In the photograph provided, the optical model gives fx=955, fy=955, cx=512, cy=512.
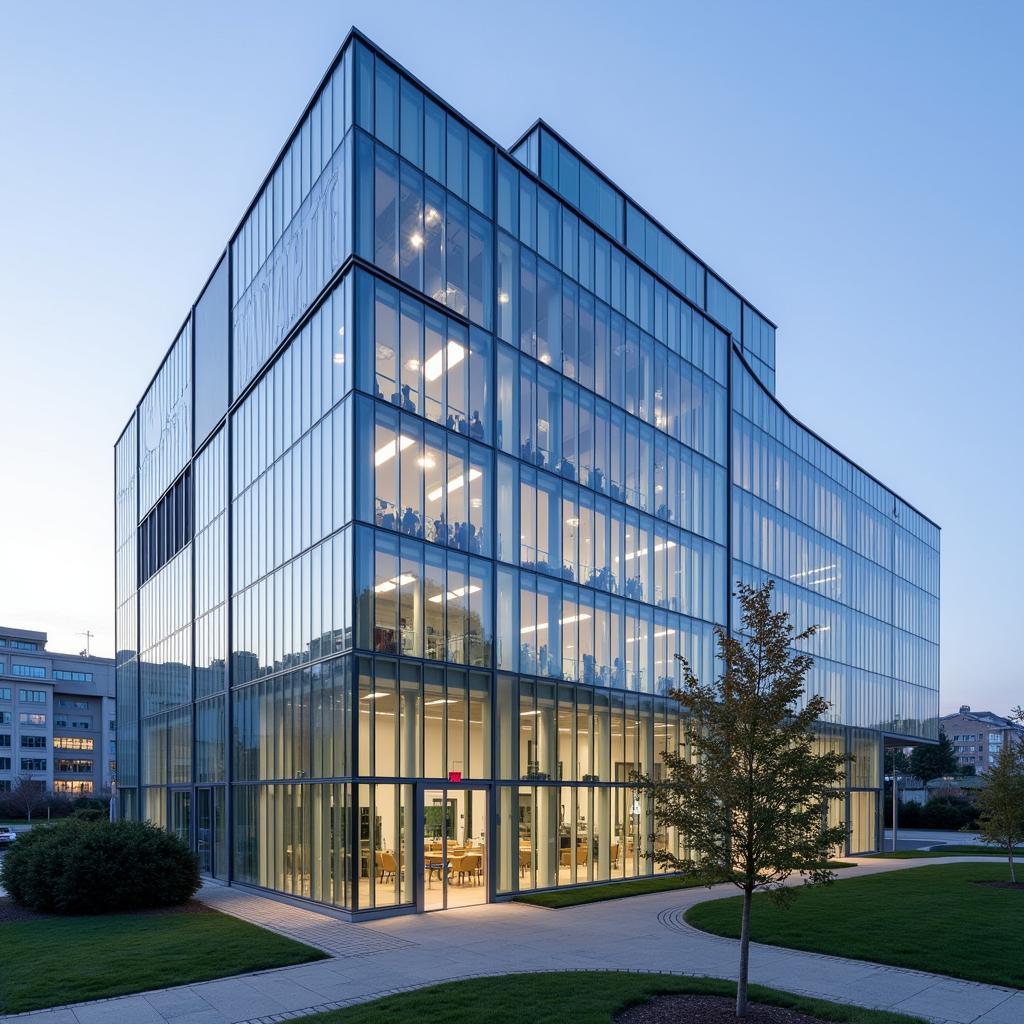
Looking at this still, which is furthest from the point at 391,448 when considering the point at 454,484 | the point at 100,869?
the point at 100,869

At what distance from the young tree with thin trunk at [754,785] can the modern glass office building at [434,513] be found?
9891mm

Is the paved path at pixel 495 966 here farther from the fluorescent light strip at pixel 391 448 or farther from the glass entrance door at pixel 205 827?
Result: the fluorescent light strip at pixel 391 448

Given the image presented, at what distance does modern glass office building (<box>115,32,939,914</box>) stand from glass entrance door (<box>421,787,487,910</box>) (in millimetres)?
92

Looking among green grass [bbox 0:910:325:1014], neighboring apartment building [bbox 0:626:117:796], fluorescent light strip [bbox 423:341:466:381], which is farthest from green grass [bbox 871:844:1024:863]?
neighboring apartment building [bbox 0:626:117:796]

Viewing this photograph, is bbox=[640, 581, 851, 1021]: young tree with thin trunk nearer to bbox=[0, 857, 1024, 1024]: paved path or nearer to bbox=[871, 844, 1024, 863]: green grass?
bbox=[0, 857, 1024, 1024]: paved path

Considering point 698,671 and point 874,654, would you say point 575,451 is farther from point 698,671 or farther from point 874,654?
point 874,654

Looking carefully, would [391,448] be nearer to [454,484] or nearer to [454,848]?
[454,484]

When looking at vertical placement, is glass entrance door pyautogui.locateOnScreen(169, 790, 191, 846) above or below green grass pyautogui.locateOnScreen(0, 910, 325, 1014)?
below

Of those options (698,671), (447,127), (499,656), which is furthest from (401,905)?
(447,127)

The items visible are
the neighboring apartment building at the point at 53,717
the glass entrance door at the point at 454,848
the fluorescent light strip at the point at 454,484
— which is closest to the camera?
the glass entrance door at the point at 454,848

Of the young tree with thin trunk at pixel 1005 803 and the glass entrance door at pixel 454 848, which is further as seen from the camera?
the young tree with thin trunk at pixel 1005 803

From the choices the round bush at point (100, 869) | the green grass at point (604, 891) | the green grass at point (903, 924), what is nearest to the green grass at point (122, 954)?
the round bush at point (100, 869)

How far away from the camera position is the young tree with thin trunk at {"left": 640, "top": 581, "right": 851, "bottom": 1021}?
44.7 feet

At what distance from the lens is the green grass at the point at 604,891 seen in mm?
25344
